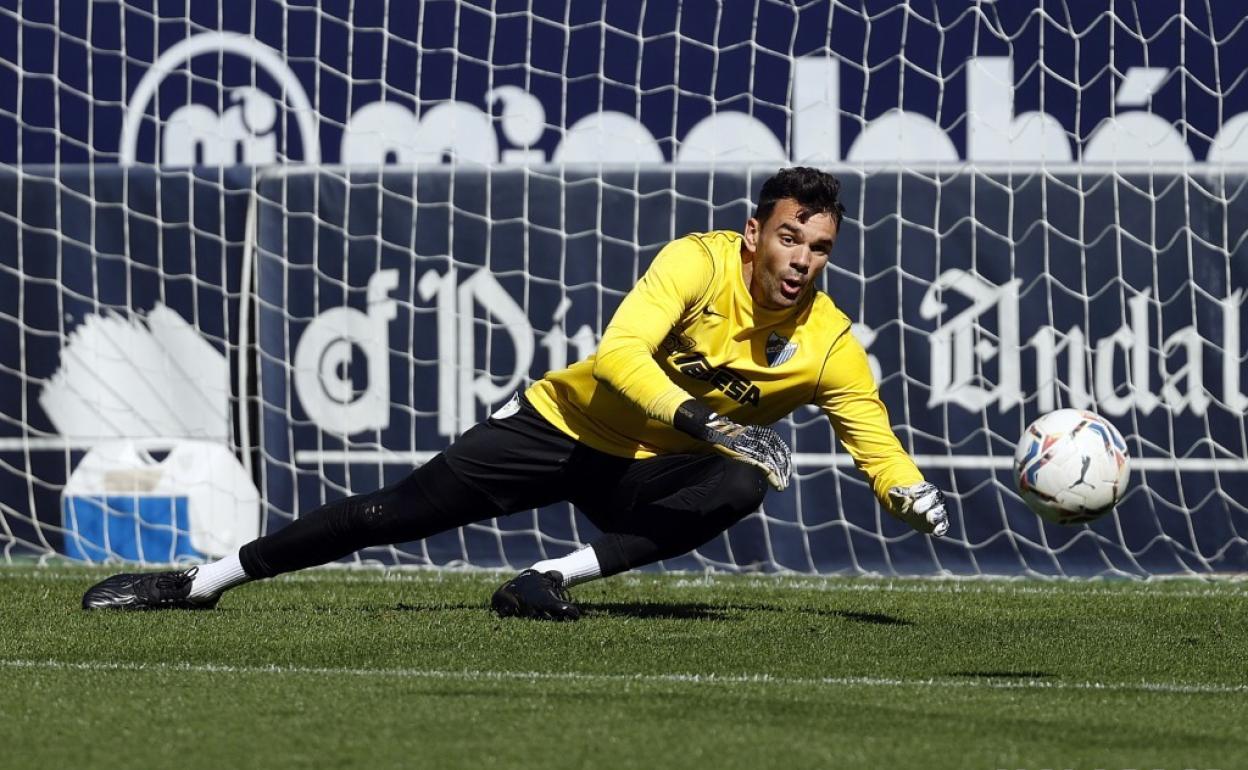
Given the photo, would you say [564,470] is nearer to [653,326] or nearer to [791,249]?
[653,326]

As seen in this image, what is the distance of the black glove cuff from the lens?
531 cm

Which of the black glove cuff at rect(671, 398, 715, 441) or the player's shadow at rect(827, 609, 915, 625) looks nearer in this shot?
the black glove cuff at rect(671, 398, 715, 441)

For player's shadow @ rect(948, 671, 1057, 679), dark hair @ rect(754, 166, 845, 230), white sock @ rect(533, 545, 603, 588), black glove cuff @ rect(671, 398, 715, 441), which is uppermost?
dark hair @ rect(754, 166, 845, 230)

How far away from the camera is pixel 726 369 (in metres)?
5.82

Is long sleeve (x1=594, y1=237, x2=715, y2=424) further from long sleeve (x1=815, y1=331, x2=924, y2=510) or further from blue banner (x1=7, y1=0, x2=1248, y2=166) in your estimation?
blue banner (x1=7, y1=0, x2=1248, y2=166)

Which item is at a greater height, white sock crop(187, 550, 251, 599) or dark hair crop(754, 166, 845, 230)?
dark hair crop(754, 166, 845, 230)

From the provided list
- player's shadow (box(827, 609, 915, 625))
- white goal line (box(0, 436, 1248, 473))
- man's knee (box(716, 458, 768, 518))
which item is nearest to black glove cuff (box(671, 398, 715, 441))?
man's knee (box(716, 458, 768, 518))

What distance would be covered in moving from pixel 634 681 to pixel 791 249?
163 cm

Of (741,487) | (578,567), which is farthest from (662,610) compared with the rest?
(741,487)

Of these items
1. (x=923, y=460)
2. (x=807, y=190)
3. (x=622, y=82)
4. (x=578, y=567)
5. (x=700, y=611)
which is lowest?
(x=700, y=611)

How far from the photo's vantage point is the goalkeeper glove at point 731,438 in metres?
5.32

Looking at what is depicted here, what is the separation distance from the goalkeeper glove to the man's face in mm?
519

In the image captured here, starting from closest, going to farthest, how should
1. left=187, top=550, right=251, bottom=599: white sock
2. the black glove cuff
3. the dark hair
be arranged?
the black glove cuff < the dark hair < left=187, top=550, right=251, bottom=599: white sock

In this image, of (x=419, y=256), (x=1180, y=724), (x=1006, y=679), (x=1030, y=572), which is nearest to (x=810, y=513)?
(x=1030, y=572)
